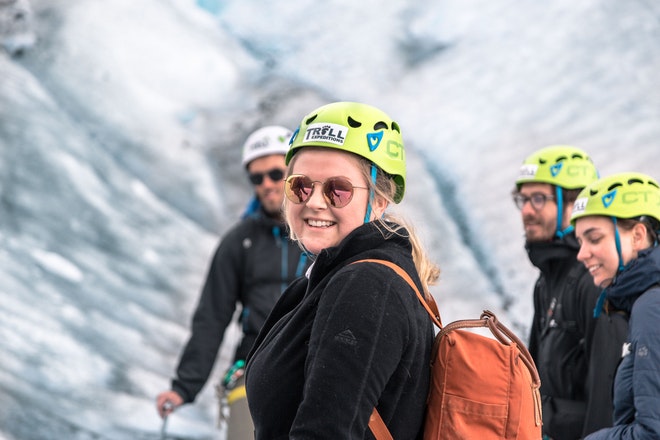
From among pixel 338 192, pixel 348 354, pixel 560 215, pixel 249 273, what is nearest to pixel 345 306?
pixel 348 354

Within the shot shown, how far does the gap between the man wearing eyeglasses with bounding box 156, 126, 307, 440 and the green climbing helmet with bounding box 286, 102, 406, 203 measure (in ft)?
7.71

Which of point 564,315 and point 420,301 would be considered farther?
point 564,315

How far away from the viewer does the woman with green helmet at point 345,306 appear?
1.73m

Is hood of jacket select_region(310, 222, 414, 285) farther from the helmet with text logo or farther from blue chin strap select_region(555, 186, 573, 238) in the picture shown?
the helmet with text logo

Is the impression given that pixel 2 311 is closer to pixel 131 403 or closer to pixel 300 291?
pixel 131 403

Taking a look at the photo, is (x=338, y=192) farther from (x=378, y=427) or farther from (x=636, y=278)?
(x=636, y=278)

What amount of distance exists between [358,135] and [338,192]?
144 mm

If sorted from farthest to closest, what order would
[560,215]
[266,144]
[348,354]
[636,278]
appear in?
[266,144] < [560,215] < [636,278] < [348,354]

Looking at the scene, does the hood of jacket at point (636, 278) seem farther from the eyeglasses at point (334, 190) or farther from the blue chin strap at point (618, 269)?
the eyeglasses at point (334, 190)

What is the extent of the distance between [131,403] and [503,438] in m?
5.14

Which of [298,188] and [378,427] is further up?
[298,188]

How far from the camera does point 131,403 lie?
21.5ft

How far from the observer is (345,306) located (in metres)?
1.76

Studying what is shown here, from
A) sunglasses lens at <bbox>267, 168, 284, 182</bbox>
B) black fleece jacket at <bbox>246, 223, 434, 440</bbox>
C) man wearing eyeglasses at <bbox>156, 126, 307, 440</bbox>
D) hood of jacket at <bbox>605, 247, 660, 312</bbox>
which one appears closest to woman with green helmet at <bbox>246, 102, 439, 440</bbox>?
black fleece jacket at <bbox>246, 223, 434, 440</bbox>
